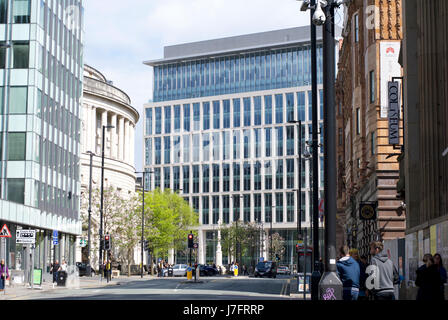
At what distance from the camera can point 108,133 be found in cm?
10550

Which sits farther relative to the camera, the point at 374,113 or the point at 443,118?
the point at 374,113

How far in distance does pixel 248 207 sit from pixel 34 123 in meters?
85.7

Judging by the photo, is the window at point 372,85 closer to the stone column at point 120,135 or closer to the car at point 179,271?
the car at point 179,271

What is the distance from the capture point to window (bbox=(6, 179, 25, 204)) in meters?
55.0

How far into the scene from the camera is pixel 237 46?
14400 centimetres

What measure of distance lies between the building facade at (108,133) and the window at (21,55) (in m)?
34.1

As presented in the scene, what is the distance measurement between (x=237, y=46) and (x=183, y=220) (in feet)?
158

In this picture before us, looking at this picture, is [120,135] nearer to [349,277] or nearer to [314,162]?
[314,162]

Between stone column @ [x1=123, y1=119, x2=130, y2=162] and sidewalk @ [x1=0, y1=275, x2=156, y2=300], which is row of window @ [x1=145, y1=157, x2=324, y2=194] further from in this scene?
sidewalk @ [x1=0, y1=275, x2=156, y2=300]

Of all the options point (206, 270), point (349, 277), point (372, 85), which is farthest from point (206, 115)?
point (349, 277)

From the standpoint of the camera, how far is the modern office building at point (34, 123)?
5509 centimetres

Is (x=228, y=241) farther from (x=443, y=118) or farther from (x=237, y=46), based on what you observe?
(x=443, y=118)

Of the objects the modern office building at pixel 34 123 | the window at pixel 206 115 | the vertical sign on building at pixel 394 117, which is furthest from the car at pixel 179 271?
the window at pixel 206 115
